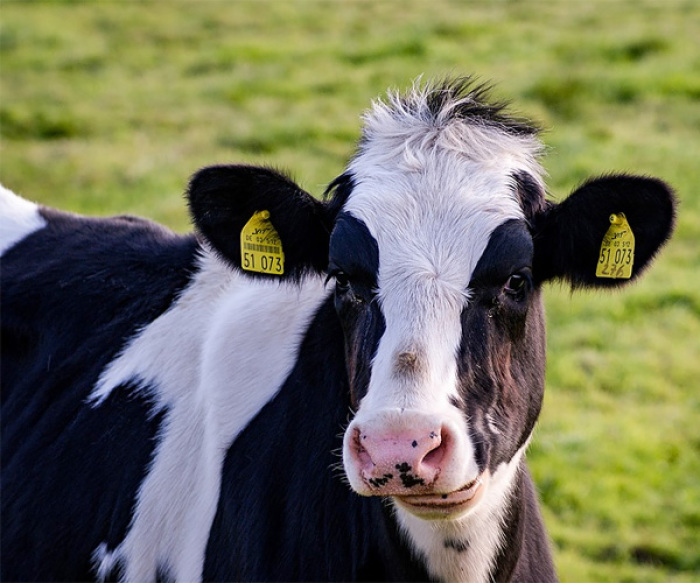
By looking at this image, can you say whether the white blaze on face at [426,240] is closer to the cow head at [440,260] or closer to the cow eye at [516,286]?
the cow head at [440,260]

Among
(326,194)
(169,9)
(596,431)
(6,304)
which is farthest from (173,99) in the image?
(326,194)

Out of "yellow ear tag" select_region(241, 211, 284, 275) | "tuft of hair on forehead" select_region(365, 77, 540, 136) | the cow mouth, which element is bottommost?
the cow mouth

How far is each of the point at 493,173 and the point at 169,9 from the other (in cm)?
1355

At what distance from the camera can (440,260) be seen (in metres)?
3.58

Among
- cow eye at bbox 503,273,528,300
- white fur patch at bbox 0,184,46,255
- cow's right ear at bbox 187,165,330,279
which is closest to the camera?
cow eye at bbox 503,273,528,300

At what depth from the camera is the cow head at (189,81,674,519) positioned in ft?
10.5

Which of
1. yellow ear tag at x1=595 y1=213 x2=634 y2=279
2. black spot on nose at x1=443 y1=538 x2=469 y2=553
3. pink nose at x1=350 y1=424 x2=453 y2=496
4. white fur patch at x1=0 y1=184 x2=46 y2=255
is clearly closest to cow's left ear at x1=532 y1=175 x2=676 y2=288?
yellow ear tag at x1=595 y1=213 x2=634 y2=279

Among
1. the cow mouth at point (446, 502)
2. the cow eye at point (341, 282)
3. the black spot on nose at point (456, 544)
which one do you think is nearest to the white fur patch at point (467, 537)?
the black spot on nose at point (456, 544)

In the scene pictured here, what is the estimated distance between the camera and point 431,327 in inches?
134

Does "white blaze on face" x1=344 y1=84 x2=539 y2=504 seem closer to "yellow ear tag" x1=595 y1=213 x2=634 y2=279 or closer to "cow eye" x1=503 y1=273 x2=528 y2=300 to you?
→ "cow eye" x1=503 y1=273 x2=528 y2=300

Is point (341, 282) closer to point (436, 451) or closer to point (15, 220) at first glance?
point (436, 451)

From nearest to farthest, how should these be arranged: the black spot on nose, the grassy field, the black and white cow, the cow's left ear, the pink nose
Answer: the pink nose → the black and white cow → the black spot on nose → the cow's left ear → the grassy field

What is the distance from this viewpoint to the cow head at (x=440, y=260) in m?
3.20

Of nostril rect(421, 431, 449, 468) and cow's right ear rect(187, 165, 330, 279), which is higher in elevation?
cow's right ear rect(187, 165, 330, 279)
